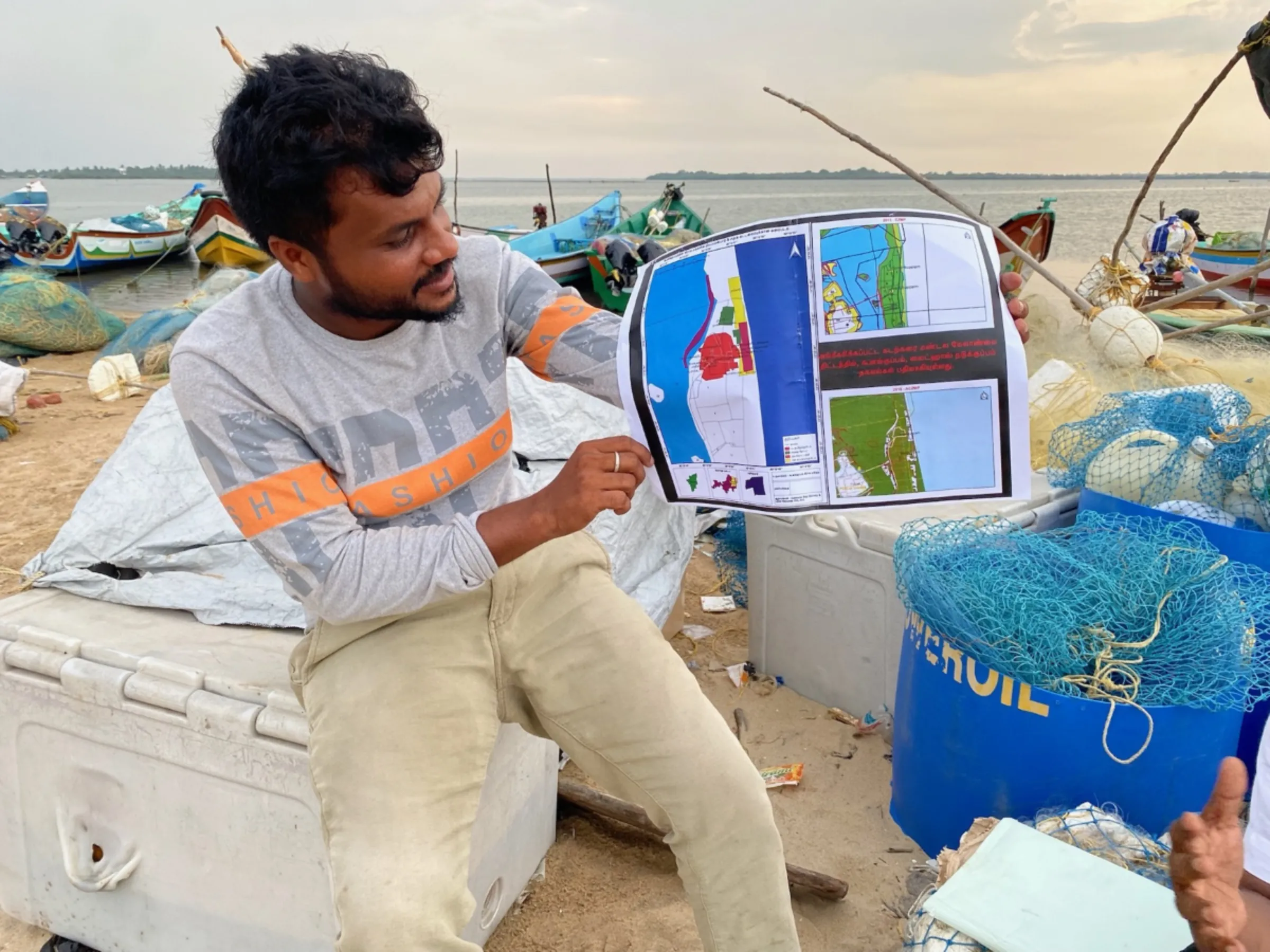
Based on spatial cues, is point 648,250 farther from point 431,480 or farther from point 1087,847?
point 1087,847

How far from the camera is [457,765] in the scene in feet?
4.80

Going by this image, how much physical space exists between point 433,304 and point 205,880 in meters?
1.28

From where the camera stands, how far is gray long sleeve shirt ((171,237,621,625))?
4.70 feet

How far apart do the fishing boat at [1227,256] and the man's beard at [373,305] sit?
13125 millimetres

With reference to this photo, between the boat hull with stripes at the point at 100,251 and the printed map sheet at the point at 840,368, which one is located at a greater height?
the boat hull with stripes at the point at 100,251

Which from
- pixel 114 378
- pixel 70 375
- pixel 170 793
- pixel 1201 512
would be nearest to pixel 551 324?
pixel 170 793

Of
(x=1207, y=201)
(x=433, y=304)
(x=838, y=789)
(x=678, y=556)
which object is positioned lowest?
(x=838, y=789)

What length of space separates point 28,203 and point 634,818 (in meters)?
31.7

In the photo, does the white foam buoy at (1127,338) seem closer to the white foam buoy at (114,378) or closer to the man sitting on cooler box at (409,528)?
the man sitting on cooler box at (409,528)

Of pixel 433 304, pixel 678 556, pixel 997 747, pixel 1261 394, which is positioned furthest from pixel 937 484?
pixel 1261 394

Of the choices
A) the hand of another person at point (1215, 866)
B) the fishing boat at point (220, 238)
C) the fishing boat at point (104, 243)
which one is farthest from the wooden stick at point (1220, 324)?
the fishing boat at point (104, 243)

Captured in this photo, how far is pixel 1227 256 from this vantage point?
1218cm

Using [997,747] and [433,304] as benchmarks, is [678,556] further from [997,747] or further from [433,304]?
[433,304]

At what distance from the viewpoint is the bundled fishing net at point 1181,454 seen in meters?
2.25
